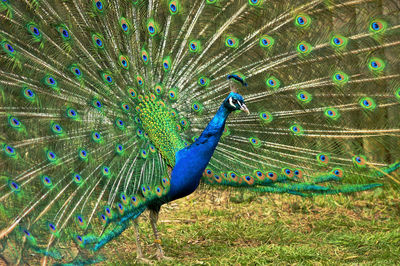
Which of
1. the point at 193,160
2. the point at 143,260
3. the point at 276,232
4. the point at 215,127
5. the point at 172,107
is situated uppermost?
the point at 172,107

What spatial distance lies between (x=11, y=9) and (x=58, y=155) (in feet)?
3.49

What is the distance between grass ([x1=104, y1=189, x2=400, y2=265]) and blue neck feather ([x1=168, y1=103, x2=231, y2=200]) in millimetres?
575

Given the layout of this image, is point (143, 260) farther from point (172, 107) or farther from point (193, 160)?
point (172, 107)

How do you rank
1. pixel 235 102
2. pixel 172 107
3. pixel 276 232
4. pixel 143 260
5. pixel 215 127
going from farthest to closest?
pixel 276 232
pixel 143 260
pixel 172 107
pixel 215 127
pixel 235 102

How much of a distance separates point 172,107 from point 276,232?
1.78 meters

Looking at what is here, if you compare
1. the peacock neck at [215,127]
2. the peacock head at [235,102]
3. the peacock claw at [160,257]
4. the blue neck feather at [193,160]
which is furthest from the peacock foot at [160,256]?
the peacock head at [235,102]

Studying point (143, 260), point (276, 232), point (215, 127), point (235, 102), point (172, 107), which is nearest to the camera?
point (235, 102)

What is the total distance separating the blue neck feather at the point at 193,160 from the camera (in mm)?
3961

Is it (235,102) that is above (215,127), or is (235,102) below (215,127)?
above

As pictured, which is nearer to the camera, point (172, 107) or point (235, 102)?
point (235, 102)

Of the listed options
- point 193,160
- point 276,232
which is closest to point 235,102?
point 193,160

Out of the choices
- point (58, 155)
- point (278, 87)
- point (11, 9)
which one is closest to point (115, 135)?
point (58, 155)

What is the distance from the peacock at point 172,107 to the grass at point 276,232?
18.3 inches

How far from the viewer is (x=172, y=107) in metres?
4.30
